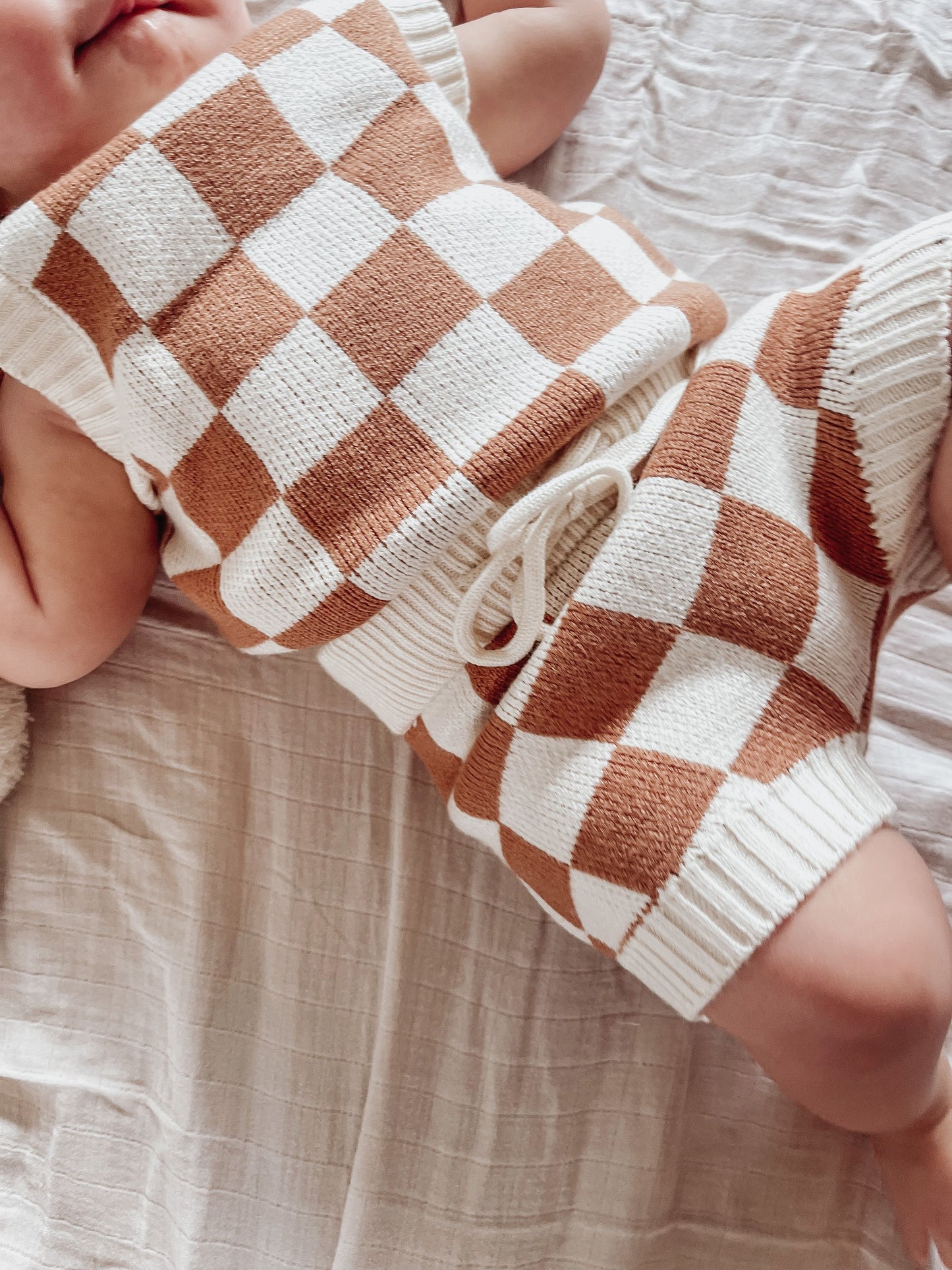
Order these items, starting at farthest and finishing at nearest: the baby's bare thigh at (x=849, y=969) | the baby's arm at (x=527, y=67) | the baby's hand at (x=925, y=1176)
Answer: the baby's arm at (x=527, y=67) → the baby's hand at (x=925, y=1176) → the baby's bare thigh at (x=849, y=969)

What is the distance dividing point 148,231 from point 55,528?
0.73ft

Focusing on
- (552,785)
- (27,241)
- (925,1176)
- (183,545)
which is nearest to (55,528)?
(183,545)

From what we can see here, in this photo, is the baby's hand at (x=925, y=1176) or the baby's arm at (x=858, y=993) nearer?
the baby's arm at (x=858, y=993)

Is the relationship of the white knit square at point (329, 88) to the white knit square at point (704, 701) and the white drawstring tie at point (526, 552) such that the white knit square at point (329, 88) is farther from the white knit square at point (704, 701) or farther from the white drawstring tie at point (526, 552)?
the white knit square at point (704, 701)

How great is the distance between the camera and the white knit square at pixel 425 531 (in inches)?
23.7

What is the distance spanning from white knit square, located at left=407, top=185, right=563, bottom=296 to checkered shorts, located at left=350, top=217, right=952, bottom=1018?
0.15 metres

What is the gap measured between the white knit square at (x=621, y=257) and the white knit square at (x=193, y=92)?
0.81ft

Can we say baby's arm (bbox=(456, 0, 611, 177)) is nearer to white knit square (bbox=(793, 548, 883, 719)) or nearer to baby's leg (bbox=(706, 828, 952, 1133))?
white knit square (bbox=(793, 548, 883, 719))

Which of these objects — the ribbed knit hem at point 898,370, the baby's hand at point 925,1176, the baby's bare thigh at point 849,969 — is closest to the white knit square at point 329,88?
the ribbed knit hem at point 898,370

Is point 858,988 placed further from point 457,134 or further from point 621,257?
point 457,134

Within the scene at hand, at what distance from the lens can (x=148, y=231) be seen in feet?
2.04

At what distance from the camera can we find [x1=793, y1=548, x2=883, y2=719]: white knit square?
601 mm

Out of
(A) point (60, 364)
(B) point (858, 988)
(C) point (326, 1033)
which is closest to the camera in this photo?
(B) point (858, 988)

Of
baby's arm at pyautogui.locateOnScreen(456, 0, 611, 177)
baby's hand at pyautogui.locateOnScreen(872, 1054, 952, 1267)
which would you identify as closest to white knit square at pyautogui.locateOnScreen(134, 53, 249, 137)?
baby's arm at pyautogui.locateOnScreen(456, 0, 611, 177)
